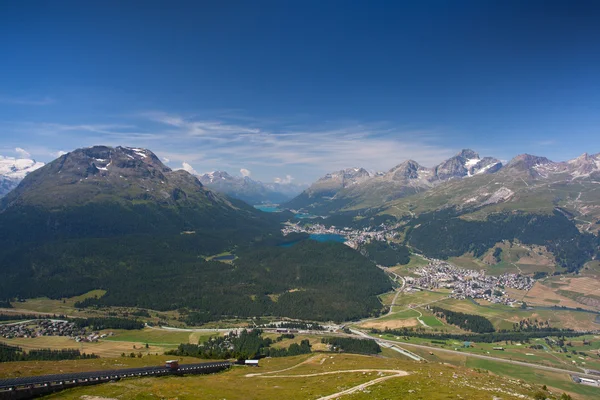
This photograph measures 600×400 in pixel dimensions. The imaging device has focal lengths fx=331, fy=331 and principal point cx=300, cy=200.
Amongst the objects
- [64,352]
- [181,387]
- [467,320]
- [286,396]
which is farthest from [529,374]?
[64,352]

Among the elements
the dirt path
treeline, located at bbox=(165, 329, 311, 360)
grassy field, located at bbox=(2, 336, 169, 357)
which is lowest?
treeline, located at bbox=(165, 329, 311, 360)

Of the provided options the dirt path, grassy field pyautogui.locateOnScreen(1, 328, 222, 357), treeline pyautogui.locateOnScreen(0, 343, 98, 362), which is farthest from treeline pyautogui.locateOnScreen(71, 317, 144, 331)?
the dirt path

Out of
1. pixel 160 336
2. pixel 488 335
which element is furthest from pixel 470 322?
pixel 160 336

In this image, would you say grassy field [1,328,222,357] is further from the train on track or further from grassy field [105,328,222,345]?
the train on track

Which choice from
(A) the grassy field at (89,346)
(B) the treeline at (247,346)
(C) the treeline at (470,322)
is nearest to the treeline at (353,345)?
(B) the treeline at (247,346)

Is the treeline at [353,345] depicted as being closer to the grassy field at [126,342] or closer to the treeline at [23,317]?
the grassy field at [126,342]

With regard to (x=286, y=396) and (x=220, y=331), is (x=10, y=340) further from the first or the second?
(x=286, y=396)
